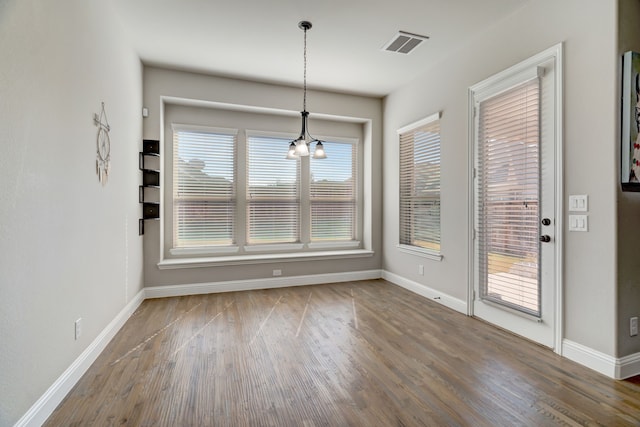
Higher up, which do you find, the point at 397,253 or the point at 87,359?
the point at 397,253

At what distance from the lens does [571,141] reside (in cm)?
258

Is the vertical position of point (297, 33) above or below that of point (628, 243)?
above

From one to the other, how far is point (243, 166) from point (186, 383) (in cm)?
338

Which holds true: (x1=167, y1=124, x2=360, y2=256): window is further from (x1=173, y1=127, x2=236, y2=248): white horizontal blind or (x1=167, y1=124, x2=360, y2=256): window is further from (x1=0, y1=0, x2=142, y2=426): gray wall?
(x1=0, y1=0, x2=142, y2=426): gray wall

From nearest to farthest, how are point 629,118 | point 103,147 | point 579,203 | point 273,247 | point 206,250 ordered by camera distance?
point 629,118, point 579,203, point 103,147, point 206,250, point 273,247

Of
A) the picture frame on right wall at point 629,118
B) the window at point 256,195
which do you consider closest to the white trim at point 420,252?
the window at point 256,195

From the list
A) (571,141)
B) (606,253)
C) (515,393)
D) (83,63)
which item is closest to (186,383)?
(515,393)

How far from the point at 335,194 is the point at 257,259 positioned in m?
1.79

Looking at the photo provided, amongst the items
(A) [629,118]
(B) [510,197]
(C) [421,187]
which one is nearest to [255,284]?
(C) [421,187]

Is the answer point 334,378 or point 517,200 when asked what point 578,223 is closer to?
point 517,200

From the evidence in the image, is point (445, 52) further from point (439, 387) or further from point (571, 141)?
point (439, 387)

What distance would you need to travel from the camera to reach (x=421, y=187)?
4527 mm

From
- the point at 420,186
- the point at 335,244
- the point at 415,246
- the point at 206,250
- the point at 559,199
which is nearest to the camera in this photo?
the point at 559,199

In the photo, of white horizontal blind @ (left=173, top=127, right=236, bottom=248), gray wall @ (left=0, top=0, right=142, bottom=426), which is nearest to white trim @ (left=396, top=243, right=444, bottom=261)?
white horizontal blind @ (left=173, top=127, right=236, bottom=248)
